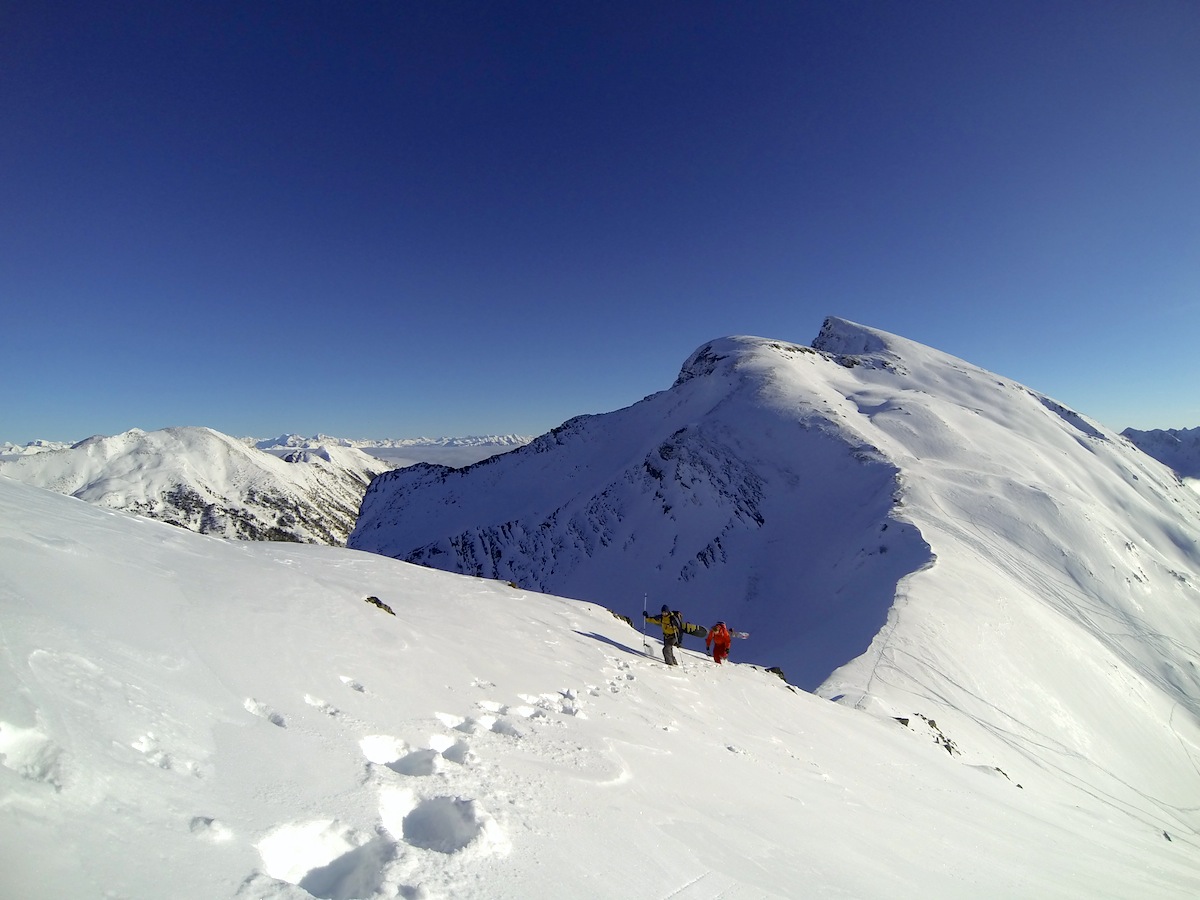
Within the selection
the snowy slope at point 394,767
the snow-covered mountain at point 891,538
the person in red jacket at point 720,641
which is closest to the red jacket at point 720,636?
the person in red jacket at point 720,641

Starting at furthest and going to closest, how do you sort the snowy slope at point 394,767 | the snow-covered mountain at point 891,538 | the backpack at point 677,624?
the snow-covered mountain at point 891,538 < the backpack at point 677,624 < the snowy slope at point 394,767

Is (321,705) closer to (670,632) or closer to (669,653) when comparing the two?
(669,653)

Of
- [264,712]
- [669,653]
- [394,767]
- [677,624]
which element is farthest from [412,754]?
[677,624]

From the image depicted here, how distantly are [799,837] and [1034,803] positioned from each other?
12.0 metres

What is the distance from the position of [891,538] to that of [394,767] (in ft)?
149

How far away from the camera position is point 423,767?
18.1 feet

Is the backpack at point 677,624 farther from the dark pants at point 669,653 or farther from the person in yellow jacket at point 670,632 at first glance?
the dark pants at point 669,653

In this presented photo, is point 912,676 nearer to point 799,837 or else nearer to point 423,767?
point 799,837

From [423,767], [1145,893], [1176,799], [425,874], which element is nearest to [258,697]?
[423,767]

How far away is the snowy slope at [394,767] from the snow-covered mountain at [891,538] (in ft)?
37.2

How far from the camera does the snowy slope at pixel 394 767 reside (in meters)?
3.57

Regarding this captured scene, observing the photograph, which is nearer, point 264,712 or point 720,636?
point 264,712

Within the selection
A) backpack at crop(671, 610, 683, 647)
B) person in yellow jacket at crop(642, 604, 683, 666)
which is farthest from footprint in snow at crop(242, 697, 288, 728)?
backpack at crop(671, 610, 683, 647)

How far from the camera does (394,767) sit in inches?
216
